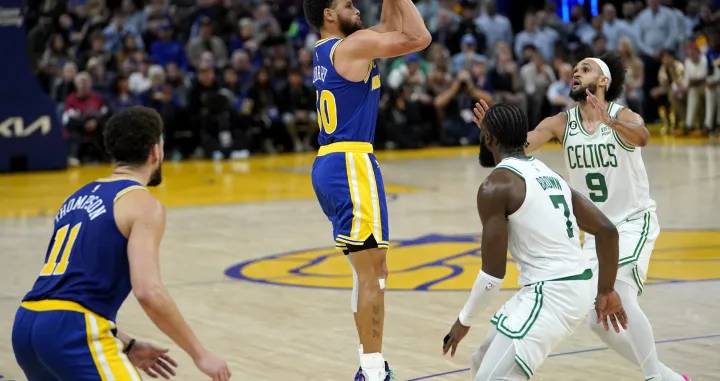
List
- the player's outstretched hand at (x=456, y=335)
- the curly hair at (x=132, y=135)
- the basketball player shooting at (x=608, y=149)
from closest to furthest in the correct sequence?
the curly hair at (x=132, y=135)
the player's outstretched hand at (x=456, y=335)
the basketball player shooting at (x=608, y=149)

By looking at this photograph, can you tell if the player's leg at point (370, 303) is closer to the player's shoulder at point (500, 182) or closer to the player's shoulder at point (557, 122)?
the player's shoulder at point (557, 122)

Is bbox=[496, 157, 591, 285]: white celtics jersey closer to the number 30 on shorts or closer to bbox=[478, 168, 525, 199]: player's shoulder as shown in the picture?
bbox=[478, 168, 525, 199]: player's shoulder

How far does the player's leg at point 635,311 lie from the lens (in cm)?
638

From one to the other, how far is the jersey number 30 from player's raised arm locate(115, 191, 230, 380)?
0.20 m

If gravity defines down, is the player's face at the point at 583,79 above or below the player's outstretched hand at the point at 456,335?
above

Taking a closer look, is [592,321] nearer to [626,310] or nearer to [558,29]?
[626,310]

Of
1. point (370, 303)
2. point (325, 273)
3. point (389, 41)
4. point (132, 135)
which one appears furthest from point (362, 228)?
point (325, 273)

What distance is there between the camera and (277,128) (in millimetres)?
22453

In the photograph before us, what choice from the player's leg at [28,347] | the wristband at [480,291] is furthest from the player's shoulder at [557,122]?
the player's leg at [28,347]

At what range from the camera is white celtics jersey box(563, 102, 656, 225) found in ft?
22.9

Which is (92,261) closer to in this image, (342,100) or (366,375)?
(366,375)

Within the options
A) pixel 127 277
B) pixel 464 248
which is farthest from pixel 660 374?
pixel 464 248

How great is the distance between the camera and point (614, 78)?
23.1 feet

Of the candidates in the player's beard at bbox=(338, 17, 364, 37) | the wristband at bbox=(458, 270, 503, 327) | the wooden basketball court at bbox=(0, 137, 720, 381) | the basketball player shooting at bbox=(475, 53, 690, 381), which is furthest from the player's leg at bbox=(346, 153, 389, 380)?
the wristband at bbox=(458, 270, 503, 327)
